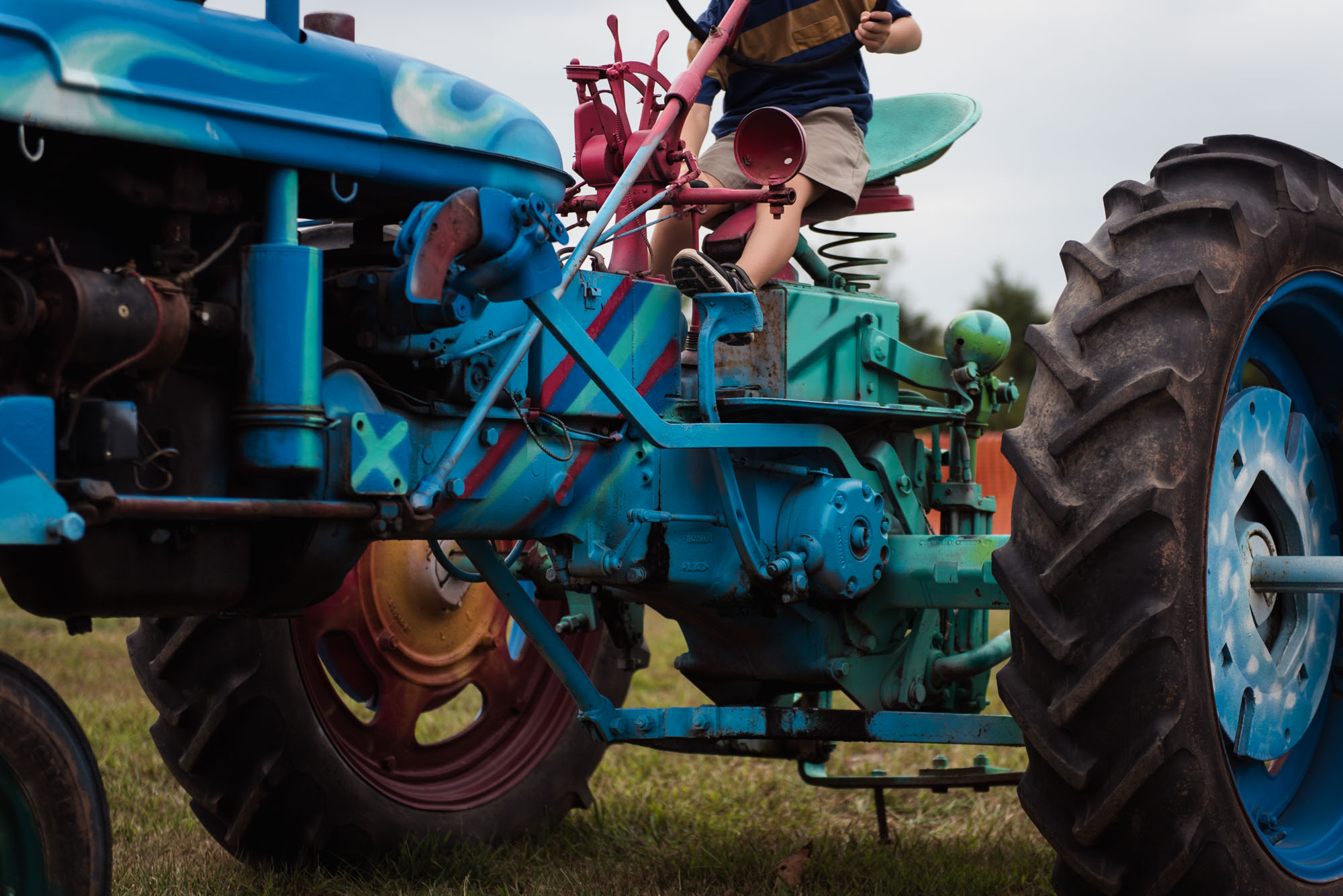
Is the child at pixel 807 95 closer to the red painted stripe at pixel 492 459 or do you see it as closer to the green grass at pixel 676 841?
the red painted stripe at pixel 492 459

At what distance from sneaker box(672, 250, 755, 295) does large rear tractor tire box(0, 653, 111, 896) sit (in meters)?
1.50

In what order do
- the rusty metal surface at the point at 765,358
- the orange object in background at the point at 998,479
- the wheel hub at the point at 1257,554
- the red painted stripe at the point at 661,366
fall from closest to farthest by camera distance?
1. the wheel hub at the point at 1257,554
2. the red painted stripe at the point at 661,366
3. the rusty metal surface at the point at 765,358
4. the orange object in background at the point at 998,479

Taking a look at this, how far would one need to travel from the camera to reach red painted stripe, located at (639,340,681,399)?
3.33 metres

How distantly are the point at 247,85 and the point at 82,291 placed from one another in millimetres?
433

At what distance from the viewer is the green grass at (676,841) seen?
370cm

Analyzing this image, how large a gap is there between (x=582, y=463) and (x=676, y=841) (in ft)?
5.23

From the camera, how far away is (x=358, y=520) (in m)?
2.60

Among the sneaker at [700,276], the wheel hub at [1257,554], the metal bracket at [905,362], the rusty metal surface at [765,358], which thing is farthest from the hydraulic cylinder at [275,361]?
the wheel hub at [1257,554]

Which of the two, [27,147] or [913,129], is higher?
[913,129]

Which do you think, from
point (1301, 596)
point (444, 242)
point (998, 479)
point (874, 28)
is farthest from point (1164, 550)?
point (998, 479)

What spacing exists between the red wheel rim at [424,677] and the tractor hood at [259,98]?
1.50m

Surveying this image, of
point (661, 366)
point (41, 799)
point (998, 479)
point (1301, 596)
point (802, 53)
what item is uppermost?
point (802, 53)

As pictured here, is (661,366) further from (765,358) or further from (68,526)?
(68,526)

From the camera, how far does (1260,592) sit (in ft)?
10.4
